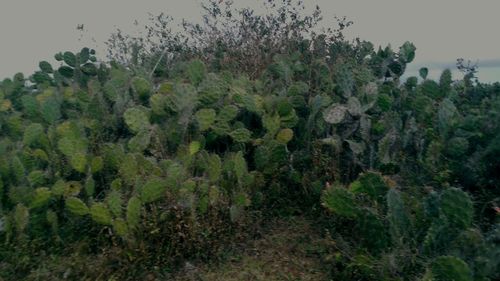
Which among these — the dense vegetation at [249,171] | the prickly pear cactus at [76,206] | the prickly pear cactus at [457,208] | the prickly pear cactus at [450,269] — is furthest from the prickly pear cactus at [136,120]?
the prickly pear cactus at [450,269]

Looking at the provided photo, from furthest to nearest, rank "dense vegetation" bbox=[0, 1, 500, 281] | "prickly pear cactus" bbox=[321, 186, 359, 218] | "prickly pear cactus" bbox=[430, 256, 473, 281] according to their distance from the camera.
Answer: "prickly pear cactus" bbox=[321, 186, 359, 218] → "dense vegetation" bbox=[0, 1, 500, 281] → "prickly pear cactus" bbox=[430, 256, 473, 281]

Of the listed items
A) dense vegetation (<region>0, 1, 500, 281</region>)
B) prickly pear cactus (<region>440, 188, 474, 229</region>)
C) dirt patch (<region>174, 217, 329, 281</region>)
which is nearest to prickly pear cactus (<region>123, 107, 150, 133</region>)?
dense vegetation (<region>0, 1, 500, 281</region>)

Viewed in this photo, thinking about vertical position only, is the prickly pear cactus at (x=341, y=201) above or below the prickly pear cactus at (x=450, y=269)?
above

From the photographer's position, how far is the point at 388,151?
414 centimetres

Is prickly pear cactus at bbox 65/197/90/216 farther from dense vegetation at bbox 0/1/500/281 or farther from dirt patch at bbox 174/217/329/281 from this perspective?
dirt patch at bbox 174/217/329/281

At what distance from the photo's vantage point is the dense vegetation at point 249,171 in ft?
10.7

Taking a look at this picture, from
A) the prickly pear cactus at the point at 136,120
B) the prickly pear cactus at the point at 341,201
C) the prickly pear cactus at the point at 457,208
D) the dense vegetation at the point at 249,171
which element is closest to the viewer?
the prickly pear cactus at the point at 457,208

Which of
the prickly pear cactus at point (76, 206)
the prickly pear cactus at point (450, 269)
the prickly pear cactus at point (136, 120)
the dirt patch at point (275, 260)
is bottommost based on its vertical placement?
the dirt patch at point (275, 260)

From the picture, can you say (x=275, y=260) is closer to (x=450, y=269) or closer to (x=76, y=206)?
(x=450, y=269)

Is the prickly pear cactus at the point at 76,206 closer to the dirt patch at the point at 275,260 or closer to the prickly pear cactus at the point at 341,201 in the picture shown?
the dirt patch at the point at 275,260

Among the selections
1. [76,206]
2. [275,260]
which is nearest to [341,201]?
[275,260]

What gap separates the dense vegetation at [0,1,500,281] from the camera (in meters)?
3.26

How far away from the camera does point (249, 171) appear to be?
4422 millimetres

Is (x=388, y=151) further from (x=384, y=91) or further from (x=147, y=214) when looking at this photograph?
(x=147, y=214)
